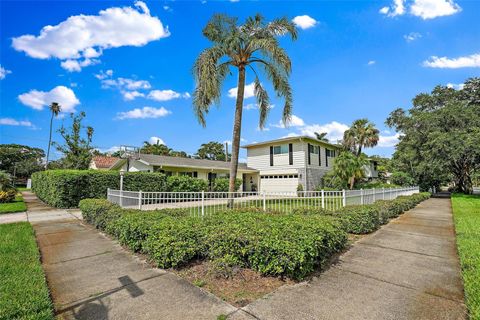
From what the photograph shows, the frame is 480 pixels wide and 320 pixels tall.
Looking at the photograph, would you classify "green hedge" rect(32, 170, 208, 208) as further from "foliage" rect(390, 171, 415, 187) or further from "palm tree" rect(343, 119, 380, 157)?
"foliage" rect(390, 171, 415, 187)

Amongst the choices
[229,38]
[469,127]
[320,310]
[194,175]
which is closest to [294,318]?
[320,310]

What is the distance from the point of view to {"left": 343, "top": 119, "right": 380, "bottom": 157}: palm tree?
26.9m

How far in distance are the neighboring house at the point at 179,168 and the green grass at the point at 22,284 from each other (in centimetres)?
1400

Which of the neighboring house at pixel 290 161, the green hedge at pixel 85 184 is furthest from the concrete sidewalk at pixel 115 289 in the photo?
the neighboring house at pixel 290 161

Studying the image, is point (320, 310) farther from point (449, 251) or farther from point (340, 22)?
point (340, 22)

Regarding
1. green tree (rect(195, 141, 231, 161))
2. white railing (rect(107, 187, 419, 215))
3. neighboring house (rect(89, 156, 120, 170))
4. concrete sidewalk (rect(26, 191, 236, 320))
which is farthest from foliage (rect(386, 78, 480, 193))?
neighboring house (rect(89, 156, 120, 170))

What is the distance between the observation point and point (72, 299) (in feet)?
10.6

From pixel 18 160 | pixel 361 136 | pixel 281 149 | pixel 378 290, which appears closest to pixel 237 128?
pixel 378 290

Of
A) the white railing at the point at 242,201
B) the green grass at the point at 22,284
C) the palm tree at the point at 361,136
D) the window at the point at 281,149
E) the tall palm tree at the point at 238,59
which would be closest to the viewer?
the green grass at the point at 22,284

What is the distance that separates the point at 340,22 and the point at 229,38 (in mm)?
4917

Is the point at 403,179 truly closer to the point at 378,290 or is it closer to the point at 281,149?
the point at 281,149

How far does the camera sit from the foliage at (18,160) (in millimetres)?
46784

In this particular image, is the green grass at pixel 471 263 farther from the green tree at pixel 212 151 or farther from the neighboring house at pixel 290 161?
the green tree at pixel 212 151

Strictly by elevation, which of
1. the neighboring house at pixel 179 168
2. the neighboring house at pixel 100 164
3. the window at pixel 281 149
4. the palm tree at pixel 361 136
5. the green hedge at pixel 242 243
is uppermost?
the palm tree at pixel 361 136
